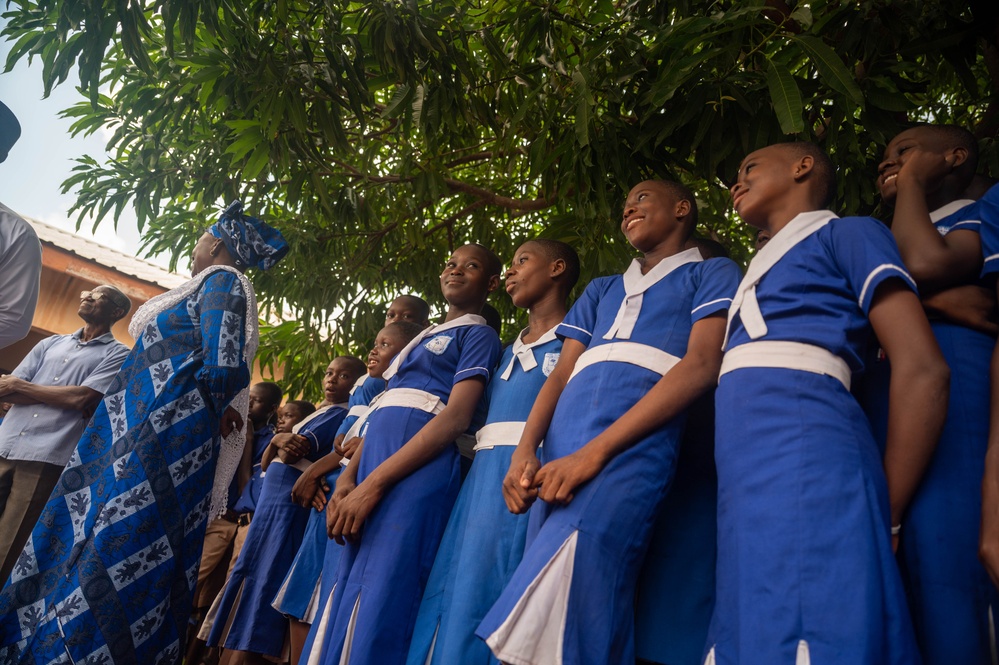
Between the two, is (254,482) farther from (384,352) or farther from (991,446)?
(991,446)

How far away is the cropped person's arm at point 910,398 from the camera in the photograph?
1610 mm

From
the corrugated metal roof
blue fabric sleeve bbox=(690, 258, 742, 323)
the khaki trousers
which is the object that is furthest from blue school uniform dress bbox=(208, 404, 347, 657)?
the corrugated metal roof

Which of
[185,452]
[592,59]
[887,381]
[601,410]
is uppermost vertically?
[592,59]

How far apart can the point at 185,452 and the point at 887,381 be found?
2424mm

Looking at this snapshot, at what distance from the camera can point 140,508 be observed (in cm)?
281

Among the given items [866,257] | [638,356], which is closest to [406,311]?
[638,356]

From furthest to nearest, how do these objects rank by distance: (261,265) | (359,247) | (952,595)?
(359,247) → (261,265) → (952,595)

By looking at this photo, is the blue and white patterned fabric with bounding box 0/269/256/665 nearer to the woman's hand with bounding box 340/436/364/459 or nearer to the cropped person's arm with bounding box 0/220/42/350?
the cropped person's arm with bounding box 0/220/42/350

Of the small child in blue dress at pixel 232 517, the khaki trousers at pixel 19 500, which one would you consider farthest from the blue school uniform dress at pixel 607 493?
the small child in blue dress at pixel 232 517

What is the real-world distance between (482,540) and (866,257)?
132cm

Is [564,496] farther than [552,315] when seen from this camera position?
No

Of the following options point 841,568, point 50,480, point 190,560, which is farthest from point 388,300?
point 841,568

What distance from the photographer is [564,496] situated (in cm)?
188

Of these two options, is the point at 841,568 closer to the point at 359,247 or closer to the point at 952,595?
the point at 952,595
